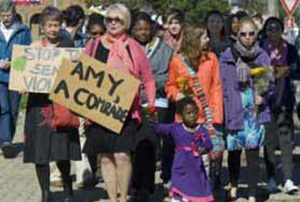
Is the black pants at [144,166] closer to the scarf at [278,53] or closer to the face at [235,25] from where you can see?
the scarf at [278,53]

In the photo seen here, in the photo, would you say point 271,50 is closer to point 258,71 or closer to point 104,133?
point 258,71

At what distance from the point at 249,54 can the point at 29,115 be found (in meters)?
2.22

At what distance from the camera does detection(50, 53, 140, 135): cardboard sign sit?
898 centimetres

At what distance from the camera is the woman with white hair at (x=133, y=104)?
906 cm

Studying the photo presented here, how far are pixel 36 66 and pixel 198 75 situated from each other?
158cm

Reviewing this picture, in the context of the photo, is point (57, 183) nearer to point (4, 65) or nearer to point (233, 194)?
point (233, 194)

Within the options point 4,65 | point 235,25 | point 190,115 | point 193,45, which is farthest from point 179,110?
point 4,65

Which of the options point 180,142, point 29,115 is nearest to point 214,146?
point 180,142

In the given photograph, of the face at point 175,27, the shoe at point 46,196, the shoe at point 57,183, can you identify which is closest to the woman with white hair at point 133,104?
the shoe at point 46,196

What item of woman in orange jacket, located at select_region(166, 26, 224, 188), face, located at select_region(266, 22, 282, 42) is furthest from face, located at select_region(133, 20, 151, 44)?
face, located at select_region(266, 22, 282, 42)

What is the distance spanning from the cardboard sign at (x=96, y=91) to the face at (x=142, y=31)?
1.00m

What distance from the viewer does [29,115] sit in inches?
378

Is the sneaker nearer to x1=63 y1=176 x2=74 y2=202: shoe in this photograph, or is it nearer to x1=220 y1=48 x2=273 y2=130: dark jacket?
x1=220 y1=48 x2=273 y2=130: dark jacket

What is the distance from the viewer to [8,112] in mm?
13531
